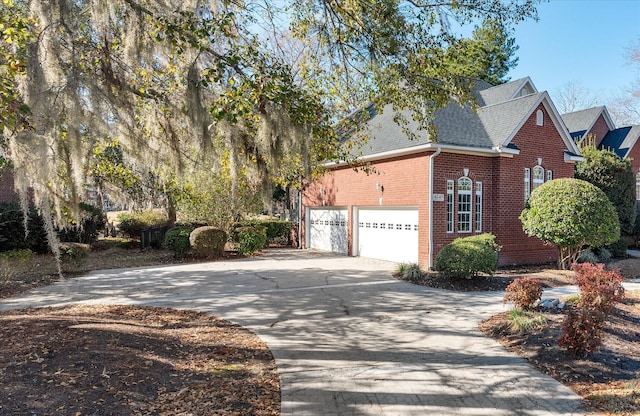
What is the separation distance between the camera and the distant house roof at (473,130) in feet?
39.8

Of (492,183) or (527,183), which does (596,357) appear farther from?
(527,183)

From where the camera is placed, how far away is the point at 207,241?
1434 centimetres

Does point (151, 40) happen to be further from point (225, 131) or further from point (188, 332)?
point (188, 332)

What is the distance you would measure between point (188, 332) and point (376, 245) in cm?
931

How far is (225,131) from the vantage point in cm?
735

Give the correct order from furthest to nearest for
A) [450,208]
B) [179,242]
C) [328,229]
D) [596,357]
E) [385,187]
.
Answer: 1. [328,229]
2. [179,242]
3. [385,187]
4. [450,208]
5. [596,357]

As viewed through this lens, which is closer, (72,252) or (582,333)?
(582,333)

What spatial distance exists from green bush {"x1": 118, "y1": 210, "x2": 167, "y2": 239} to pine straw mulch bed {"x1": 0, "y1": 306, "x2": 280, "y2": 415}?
13.4 meters

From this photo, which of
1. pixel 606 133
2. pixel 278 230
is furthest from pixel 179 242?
pixel 606 133

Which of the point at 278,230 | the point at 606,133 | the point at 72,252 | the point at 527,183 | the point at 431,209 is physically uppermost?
the point at 606,133

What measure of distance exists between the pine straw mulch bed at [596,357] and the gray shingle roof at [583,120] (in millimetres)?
16948

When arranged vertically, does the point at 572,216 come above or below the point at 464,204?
below

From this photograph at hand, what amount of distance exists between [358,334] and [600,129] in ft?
75.5

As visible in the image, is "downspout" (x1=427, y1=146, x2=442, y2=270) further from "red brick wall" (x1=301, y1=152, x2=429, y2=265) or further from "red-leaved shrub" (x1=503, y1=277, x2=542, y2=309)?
"red-leaved shrub" (x1=503, y1=277, x2=542, y2=309)
